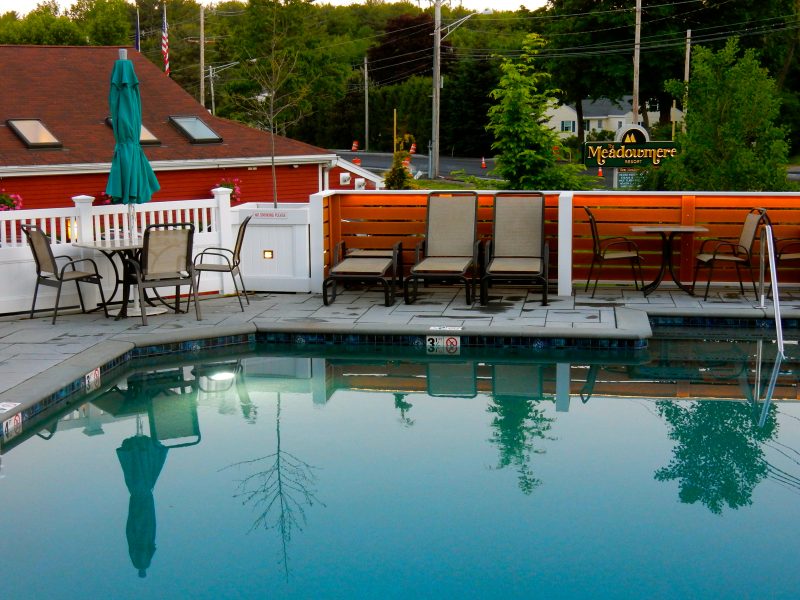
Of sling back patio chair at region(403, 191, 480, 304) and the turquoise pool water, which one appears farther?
sling back patio chair at region(403, 191, 480, 304)

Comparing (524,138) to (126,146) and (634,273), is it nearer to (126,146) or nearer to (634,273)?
(634,273)

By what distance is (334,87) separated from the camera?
46.2m

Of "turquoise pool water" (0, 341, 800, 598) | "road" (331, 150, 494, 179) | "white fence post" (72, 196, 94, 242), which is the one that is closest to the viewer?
"turquoise pool water" (0, 341, 800, 598)

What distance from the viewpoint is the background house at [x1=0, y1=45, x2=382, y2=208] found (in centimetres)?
2064

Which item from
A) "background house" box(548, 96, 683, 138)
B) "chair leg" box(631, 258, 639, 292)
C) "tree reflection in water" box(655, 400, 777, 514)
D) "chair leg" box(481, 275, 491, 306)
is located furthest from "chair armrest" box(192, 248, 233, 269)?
"background house" box(548, 96, 683, 138)

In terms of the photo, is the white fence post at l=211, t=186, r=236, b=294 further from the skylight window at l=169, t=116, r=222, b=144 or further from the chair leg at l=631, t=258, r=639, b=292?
the skylight window at l=169, t=116, r=222, b=144

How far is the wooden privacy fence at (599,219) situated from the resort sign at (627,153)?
4673 mm

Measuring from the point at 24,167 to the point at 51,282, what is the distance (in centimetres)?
1086

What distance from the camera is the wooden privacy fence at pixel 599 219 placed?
11117 mm

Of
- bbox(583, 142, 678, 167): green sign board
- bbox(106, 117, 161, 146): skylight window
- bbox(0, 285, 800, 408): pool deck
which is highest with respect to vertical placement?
bbox(106, 117, 161, 146): skylight window

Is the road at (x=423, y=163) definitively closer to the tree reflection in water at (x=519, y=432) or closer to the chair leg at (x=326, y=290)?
the chair leg at (x=326, y=290)

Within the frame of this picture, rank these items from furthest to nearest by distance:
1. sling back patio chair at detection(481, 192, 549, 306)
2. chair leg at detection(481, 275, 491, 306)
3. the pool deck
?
1. sling back patio chair at detection(481, 192, 549, 306)
2. chair leg at detection(481, 275, 491, 306)
3. the pool deck

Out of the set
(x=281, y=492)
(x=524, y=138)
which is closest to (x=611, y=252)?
(x=524, y=138)

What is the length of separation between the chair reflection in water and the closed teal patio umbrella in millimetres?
2181
